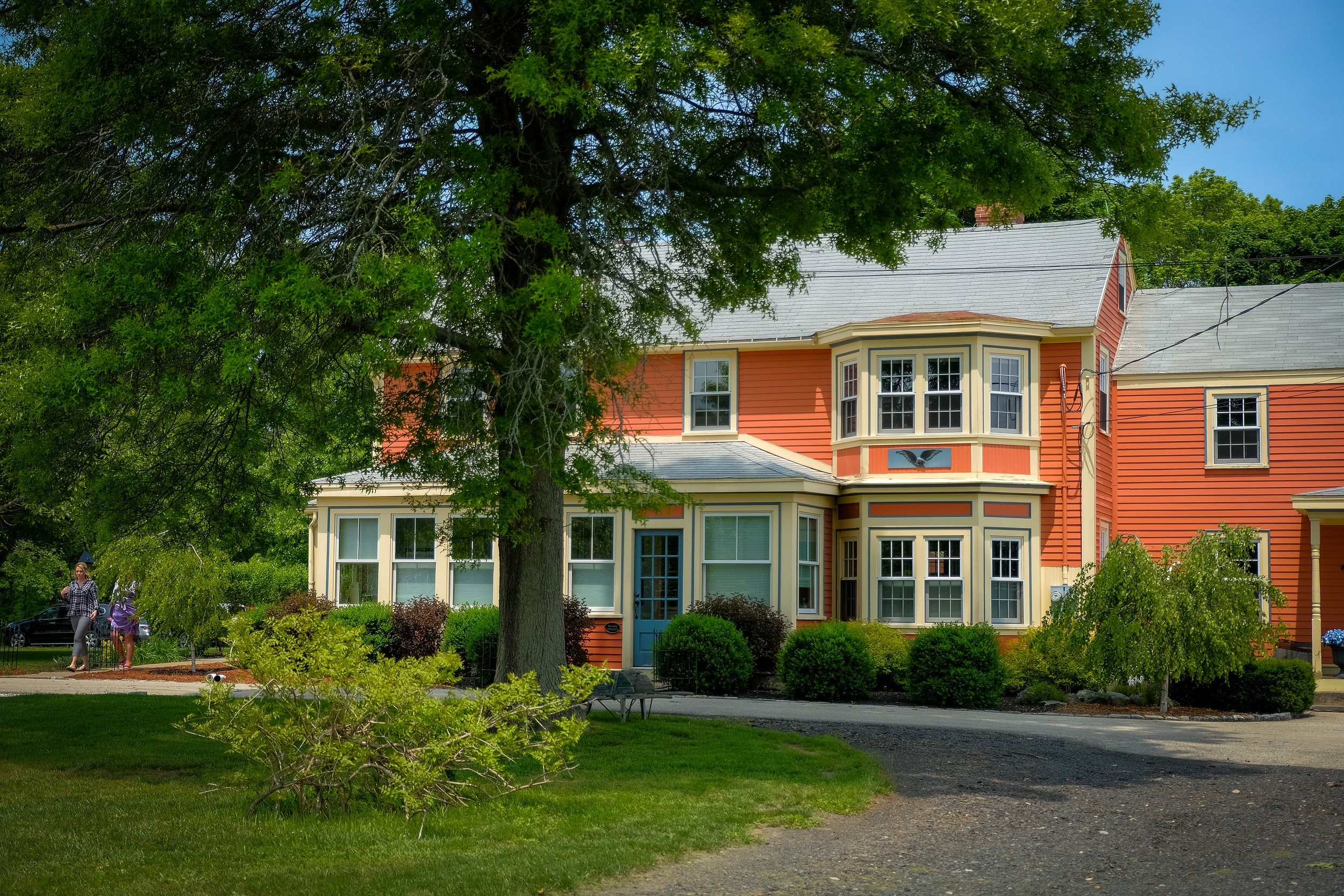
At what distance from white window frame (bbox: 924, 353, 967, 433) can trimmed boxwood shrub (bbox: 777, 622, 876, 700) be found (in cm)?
492

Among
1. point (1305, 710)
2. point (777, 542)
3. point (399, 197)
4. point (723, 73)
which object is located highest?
point (723, 73)

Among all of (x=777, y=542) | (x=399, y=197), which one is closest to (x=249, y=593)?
(x=777, y=542)

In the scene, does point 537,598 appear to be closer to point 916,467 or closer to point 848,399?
point 916,467

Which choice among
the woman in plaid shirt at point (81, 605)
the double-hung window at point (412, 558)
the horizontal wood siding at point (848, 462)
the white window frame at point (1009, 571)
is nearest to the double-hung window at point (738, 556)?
the horizontal wood siding at point (848, 462)

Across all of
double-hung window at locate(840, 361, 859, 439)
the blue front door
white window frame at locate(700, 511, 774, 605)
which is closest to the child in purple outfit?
the blue front door

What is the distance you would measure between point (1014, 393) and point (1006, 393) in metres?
0.21

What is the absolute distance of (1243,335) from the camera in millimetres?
26734

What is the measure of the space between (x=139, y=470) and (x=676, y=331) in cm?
1224

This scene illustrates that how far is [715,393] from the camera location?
24281mm

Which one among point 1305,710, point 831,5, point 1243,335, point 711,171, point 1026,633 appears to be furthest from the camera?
Result: point 1243,335

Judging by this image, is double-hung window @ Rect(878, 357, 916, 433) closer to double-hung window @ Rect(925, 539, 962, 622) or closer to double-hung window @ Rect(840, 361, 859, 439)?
double-hung window @ Rect(840, 361, 859, 439)

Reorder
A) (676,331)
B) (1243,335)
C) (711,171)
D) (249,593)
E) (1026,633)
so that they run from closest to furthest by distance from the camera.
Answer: (711,171)
(1026,633)
(676,331)
(1243,335)
(249,593)

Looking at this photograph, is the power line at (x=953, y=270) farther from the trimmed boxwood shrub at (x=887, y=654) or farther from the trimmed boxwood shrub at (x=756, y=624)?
the trimmed boxwood shrub at (x=887, y=654)

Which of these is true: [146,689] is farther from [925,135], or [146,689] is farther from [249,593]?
[925,135]
